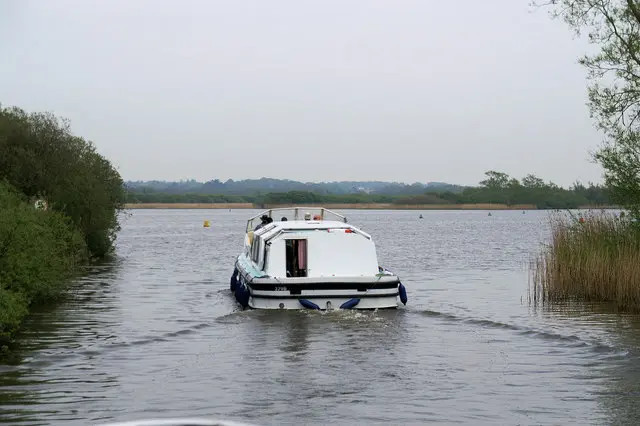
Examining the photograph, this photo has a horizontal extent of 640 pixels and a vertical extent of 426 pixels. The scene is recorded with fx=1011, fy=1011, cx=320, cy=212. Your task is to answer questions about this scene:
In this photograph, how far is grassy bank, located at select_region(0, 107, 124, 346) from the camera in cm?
2488

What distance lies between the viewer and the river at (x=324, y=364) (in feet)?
50.5

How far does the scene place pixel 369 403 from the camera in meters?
15.9

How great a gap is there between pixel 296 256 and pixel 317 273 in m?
1.23

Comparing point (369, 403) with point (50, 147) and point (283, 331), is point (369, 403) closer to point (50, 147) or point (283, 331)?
point (283, 331)

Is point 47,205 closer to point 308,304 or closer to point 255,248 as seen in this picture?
point 255,248

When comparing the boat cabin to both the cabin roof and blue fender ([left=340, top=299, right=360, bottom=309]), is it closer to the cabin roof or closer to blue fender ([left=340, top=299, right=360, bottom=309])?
the cabin roof

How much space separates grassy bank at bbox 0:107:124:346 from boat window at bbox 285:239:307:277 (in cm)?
668

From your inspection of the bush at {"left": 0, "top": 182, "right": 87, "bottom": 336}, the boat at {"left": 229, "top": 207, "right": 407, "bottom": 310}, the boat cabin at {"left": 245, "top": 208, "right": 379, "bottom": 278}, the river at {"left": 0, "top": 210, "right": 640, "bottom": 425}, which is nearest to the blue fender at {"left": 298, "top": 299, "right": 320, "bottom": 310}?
the boat at {"left": 229, "top": 207, "right": 407, "bottom": 310}

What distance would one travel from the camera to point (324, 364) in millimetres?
19406

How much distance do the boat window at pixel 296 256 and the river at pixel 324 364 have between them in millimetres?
2157

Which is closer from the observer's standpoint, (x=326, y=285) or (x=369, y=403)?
(x=369, y=403)

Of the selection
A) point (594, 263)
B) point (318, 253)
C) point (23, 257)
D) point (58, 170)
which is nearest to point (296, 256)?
point (318, 253)

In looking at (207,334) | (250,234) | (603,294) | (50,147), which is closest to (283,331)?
(207,334)

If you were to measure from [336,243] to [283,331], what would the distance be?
5.18 metres
